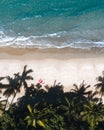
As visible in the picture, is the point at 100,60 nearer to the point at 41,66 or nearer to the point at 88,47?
the point at 88,47

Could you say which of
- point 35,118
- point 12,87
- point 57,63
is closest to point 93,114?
point 35,118

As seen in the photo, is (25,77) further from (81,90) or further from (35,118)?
(35,118)

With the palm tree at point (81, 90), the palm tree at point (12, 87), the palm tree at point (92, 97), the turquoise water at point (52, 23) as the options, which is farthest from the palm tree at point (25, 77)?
the palm tree at point (92, 97)

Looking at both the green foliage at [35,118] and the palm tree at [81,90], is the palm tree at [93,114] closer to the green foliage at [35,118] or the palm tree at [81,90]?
the green foliage at [35,118]

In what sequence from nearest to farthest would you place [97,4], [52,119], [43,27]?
[52,119], [43,27], [97,4]

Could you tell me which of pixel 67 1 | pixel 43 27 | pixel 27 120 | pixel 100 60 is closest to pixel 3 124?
pixel 27 120

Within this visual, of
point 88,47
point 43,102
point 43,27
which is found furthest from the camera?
point 43,27

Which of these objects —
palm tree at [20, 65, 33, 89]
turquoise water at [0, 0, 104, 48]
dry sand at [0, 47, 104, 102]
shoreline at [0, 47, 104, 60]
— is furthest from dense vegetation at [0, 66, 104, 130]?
turquoise water at [0, 0, 104, 48]
